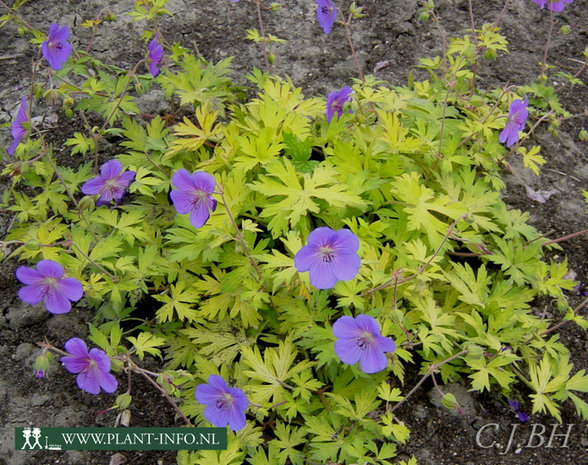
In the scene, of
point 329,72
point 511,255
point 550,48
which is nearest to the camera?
point 511,255

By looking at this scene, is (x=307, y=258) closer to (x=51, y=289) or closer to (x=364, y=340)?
(x=364, y=340)

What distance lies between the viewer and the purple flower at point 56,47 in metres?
2.40

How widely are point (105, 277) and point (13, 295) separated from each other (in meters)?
0.54

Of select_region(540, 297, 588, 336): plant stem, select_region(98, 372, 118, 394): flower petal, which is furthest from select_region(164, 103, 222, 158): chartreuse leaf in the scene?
select_region(540, 297, 588, 336): plant stem

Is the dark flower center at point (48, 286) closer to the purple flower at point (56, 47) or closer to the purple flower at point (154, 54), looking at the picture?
the purple flower at point (56, 47)

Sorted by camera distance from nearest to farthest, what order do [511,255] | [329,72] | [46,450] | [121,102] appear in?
[46,450], [511,255], [121,102], [329,72]

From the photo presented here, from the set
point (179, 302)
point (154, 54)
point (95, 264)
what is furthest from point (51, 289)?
point (154, 54)

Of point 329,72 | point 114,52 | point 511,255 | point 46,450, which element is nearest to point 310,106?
point 329,72

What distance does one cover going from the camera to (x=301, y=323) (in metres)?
2.21

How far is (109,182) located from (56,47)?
623 mm

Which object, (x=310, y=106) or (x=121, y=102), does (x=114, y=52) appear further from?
(x=310, y=106)

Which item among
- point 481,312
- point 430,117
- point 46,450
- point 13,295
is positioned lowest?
point 46,450

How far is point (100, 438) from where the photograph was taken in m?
2.20

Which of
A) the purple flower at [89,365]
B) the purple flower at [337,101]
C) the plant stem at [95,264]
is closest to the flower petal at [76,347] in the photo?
the purple flower at [89,365]
